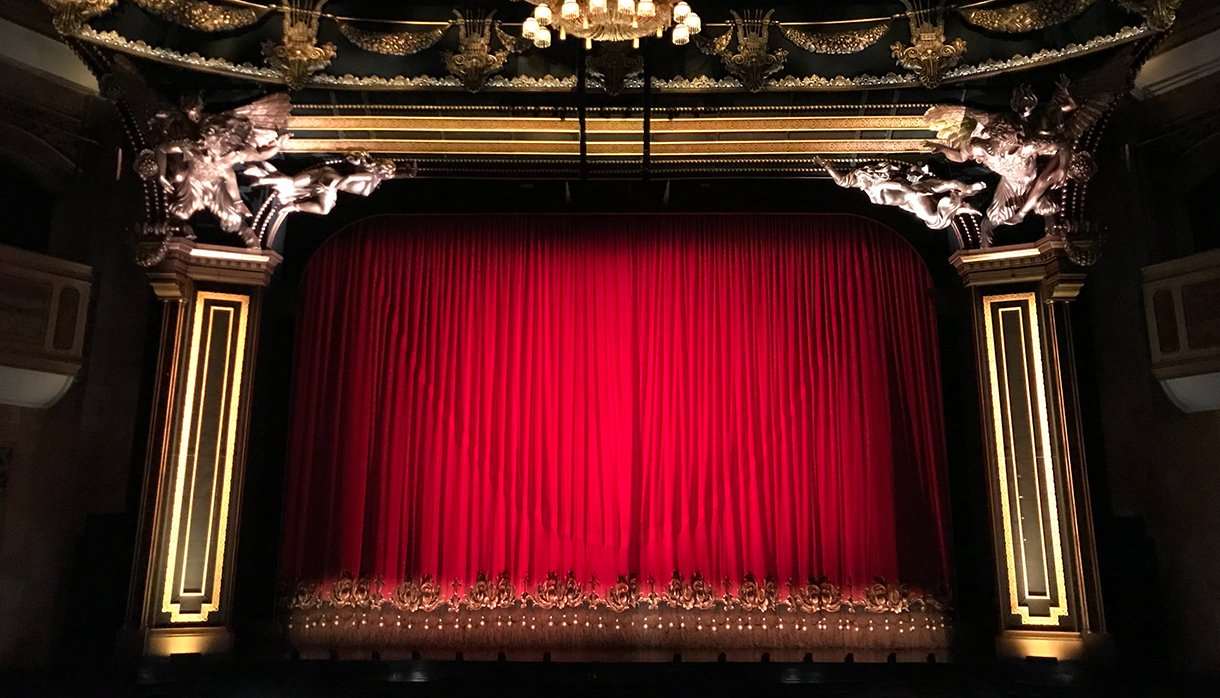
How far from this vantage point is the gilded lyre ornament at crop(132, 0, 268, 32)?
6191 mm

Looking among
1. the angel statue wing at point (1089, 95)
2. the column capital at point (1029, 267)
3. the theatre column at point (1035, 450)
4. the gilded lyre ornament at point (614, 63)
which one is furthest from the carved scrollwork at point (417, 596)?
the angel statue wing at point (1089, 95)

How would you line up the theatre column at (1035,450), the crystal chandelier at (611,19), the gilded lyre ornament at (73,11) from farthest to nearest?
the theatre column at (1035,450), the gilded lyre ornament at (73,11), the crystal chandelier at (611,19)

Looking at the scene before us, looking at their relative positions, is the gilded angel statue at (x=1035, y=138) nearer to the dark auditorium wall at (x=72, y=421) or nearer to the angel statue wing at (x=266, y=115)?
the angel statue wing at (x=266, y=115)

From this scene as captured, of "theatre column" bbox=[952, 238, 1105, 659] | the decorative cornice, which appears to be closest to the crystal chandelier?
Answer: the decorative cornice

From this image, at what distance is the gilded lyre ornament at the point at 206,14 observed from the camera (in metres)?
6.19

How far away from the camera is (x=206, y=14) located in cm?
632

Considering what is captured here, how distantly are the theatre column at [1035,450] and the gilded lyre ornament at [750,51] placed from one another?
6.40 feet

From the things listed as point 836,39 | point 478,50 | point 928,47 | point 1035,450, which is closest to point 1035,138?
point 928,47

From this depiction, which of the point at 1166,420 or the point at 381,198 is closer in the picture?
the point at 1166,420

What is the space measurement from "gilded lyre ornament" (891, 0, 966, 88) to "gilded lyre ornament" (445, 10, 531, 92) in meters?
2.61

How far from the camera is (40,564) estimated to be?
6520 mm

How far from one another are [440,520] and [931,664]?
3.69 meters

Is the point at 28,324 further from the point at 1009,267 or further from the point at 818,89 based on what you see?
the point at 1009,267

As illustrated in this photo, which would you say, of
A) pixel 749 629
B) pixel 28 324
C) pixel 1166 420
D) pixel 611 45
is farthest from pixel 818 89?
pixel 28 324
